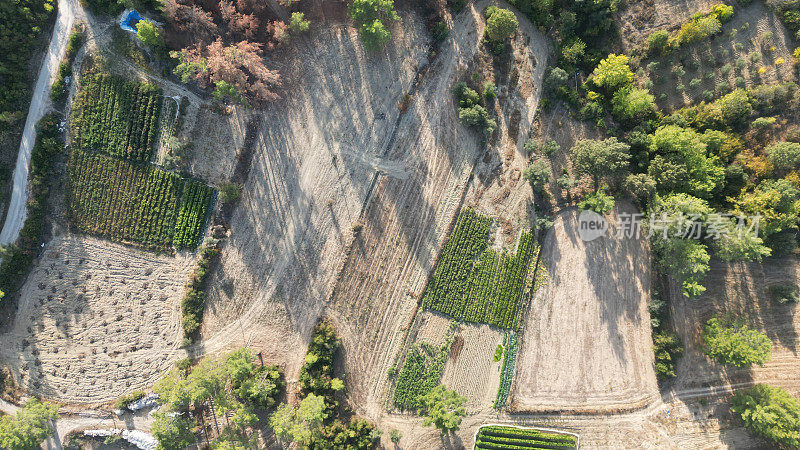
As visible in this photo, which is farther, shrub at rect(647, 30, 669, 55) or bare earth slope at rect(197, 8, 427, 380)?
bare earth slope at rect(197, 8, 427, 380)

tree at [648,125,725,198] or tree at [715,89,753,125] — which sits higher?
tree at [715,89,753,125]

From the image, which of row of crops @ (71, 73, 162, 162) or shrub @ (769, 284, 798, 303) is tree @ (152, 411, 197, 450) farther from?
shrub @ (769, 284, 798, 303)

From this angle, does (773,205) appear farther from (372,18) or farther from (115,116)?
(115,116)

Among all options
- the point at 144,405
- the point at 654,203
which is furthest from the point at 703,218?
the point at 144,405

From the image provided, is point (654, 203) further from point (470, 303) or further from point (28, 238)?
point (28, 238)

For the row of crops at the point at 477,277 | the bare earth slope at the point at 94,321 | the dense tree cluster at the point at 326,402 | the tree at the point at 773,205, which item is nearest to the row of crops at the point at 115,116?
the bare earth slope at the point at 94,321

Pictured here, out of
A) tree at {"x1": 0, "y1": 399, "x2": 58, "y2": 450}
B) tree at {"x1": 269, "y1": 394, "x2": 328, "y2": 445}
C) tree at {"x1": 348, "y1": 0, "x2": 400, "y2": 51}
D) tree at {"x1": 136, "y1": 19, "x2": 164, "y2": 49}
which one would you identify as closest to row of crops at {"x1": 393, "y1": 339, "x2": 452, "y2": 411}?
tree at {"x1": 269, "y1": 394, "x2": 328, "y2": 445}
